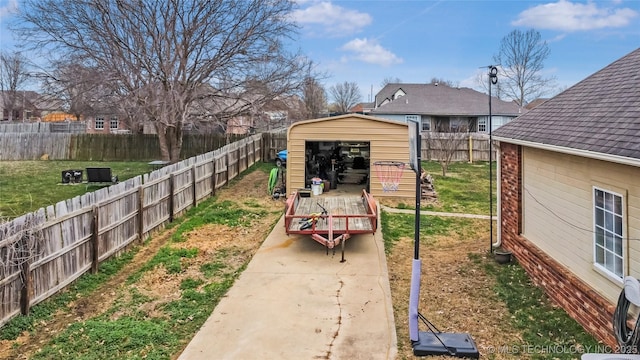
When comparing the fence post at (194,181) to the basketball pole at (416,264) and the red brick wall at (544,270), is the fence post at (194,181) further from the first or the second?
the basketball pole at (416,264)

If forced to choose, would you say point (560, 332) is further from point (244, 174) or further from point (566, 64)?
point (566, 64)

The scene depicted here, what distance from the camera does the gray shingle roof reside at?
4.96 m

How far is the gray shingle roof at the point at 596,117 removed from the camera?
496 cm

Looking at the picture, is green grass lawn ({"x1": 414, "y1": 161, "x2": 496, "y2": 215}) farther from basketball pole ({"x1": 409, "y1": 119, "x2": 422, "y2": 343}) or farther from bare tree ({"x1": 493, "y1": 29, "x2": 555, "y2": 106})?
bare tree ({"x1": 493, "y1": 29, "x2": 555, "y2": 106})

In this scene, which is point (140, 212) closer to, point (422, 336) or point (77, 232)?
point (77, 232)

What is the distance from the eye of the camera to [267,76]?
2128 centimetres

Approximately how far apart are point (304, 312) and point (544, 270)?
155 inches

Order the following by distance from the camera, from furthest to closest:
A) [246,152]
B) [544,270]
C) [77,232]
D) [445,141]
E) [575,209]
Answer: [445,141] < [246,152] < [77,232] < [544,270] < [575,209]

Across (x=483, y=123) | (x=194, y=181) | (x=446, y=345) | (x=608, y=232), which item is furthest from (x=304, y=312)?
(x=483, y=123)

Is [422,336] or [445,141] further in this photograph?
[445,141]

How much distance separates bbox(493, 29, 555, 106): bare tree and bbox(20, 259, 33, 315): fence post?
43416 mm

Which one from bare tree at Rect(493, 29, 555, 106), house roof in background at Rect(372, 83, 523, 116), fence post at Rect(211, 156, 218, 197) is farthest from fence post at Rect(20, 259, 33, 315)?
bare tree at Rect(493, 29, 555, 106)

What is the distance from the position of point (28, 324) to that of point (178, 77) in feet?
52.0

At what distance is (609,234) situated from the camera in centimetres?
532
